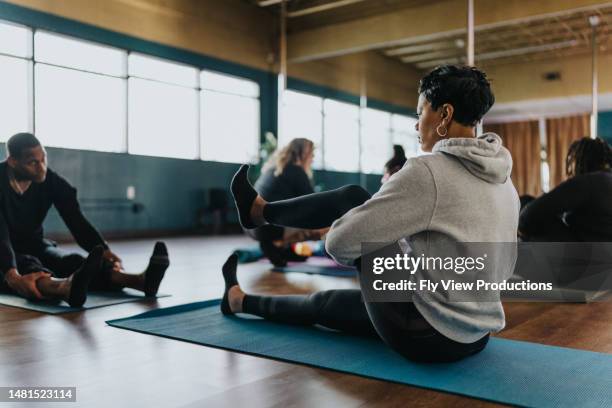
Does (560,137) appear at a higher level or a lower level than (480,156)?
higher

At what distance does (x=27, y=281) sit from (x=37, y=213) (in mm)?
405

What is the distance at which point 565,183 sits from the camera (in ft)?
8.68

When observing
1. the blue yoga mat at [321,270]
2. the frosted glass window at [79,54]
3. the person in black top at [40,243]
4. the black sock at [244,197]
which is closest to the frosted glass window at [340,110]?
the frosted glass window at [79,54]

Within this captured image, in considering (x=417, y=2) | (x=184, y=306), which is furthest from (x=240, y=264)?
(x=417, y=2)

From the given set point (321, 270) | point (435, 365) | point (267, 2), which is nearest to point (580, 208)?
point (435, 365)

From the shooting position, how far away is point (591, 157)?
104 inches

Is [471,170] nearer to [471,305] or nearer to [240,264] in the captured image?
[471,305]

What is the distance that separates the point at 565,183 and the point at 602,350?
3.53 feet

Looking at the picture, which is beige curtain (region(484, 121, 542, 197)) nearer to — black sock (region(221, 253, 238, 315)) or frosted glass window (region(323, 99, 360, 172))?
frosted glass window (region(323, 99, 360, 172))

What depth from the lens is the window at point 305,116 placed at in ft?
31.0

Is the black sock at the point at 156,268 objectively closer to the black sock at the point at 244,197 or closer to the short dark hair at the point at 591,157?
the black sock at the point at 244,197

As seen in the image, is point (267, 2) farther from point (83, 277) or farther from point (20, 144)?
point (83, 277)

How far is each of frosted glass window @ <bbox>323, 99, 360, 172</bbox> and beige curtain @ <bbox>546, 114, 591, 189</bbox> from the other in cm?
383

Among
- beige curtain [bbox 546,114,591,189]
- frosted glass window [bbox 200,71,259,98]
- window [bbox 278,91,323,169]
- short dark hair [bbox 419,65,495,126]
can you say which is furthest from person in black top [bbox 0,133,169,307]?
beige curtain [bbox 546,114,591,189]
